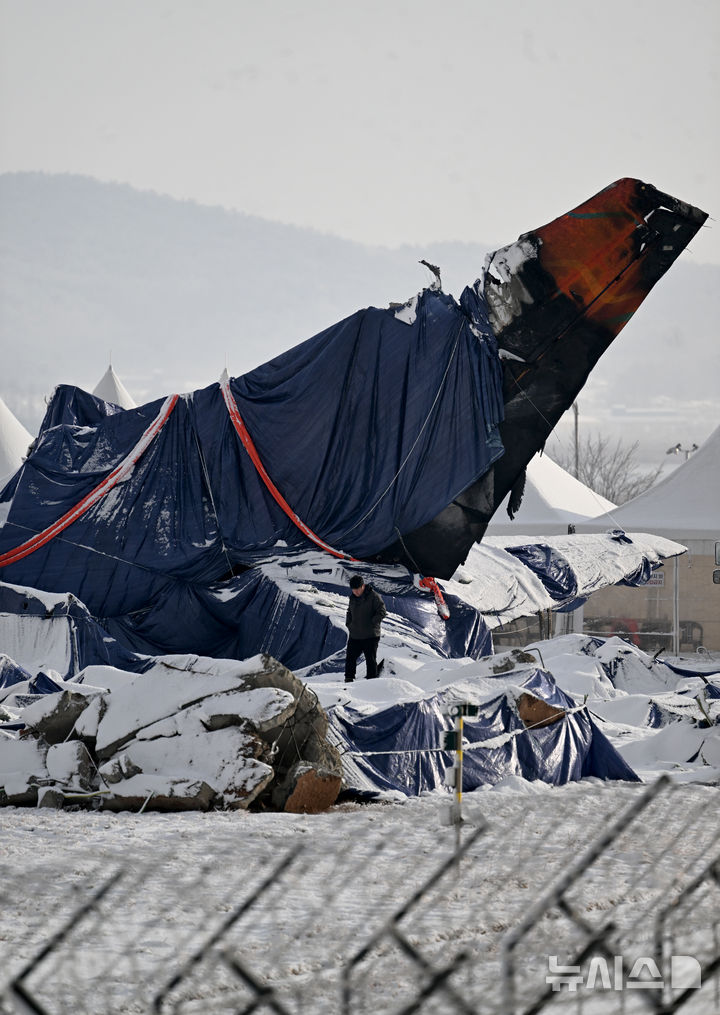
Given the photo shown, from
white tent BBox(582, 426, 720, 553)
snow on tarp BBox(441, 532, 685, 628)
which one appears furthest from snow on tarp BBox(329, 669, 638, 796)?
white tent BBox(582, 426, 720, 553)

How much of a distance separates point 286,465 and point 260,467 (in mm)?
364

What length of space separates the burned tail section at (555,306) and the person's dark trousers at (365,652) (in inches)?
194

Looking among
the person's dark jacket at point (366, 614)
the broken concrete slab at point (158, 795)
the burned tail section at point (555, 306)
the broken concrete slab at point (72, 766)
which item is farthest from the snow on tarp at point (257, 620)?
the broken concrete slab at point (158, 795)

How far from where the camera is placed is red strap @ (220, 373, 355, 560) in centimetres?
1656

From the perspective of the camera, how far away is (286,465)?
674 inches

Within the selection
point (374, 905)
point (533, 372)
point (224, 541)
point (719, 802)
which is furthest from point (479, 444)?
point (374, 905)

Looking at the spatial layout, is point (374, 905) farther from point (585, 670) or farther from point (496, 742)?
Result: point (585, 670)

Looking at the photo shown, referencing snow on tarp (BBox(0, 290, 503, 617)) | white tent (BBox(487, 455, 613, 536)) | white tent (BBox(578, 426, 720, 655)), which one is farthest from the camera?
white tent (BBox(487, 455, 613, 536))

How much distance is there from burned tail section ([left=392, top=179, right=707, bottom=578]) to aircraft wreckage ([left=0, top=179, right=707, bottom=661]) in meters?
0.02

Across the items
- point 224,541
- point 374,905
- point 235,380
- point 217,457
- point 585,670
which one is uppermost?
point 235,380

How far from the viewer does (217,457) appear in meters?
17.3

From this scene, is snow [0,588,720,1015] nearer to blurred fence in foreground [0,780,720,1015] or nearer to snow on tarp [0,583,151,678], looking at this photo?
blurred fence in foreground [0,780,720,1015]

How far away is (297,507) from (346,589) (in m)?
1.60

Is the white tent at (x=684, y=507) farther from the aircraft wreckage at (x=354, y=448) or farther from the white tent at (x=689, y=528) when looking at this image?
the aircraft wreckage at (x=354, y=448)
